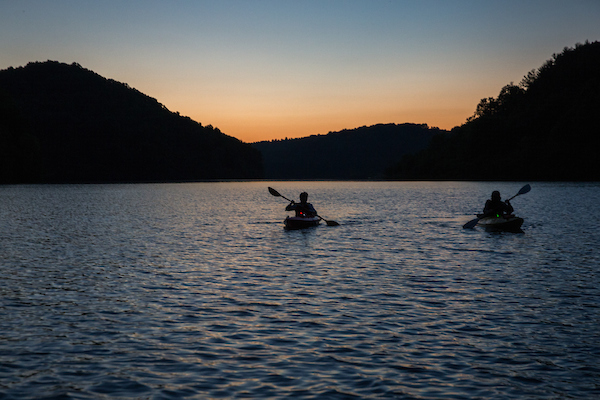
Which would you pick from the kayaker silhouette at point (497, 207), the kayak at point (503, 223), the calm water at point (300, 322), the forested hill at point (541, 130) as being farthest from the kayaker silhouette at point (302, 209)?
the forested hill at point (541, 130)

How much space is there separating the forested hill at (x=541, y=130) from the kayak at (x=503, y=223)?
4953 inches

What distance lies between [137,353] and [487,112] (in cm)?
18364

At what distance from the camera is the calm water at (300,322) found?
7.97 meters

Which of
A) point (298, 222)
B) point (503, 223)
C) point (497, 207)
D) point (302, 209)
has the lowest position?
point (298, 222)

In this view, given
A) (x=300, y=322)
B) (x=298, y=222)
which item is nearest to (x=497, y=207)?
(x=298, y=222)

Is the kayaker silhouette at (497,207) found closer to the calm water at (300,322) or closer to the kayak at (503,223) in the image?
the kayak at (503,223)

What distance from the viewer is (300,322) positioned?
11.3m

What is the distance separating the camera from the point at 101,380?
8.05m

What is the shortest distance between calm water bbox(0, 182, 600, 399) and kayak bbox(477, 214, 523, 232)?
16.8 ft

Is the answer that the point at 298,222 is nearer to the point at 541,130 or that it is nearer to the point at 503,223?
the point at 503,223

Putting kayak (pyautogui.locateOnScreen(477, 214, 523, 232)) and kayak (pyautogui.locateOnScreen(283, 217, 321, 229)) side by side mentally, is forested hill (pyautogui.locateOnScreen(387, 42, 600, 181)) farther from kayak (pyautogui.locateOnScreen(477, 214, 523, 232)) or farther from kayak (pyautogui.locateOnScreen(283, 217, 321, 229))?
kayak (pyautogui.locateOnScreen(283, 217, 321, 229))

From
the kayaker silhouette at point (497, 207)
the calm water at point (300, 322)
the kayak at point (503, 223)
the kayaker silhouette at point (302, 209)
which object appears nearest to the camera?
the calm water at point (300, 322)

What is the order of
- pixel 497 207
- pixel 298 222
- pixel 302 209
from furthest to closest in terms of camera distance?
pixel 302 209, pixel 298 222, pixel 497 207

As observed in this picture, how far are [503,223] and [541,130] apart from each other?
5593 inches
